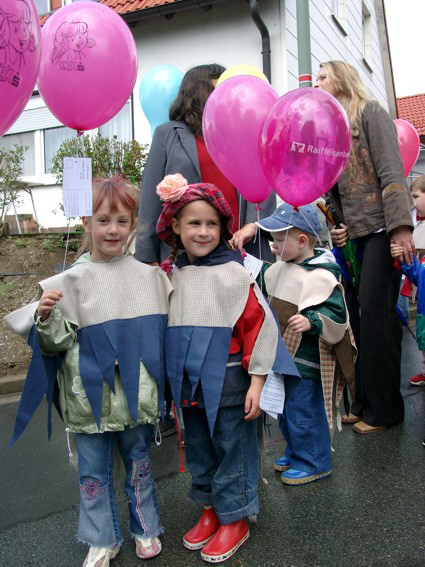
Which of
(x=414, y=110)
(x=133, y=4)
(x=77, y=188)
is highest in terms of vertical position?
(x=414, y=110)

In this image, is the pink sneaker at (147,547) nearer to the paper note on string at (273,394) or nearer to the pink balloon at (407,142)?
the paper note on string at (273,394)

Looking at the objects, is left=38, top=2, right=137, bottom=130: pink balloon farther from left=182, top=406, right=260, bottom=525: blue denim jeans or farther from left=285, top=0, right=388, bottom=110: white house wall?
left=285, top=0, right=388, bottom=110: white house wall

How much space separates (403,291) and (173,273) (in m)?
3.28

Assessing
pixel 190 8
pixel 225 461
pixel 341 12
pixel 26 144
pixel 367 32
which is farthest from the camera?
pixel 367 32

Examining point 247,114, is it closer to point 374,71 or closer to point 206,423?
point 206,423

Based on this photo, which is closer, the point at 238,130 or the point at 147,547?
the point at 147,547

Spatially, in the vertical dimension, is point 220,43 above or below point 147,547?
above

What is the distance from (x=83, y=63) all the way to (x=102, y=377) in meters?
1.53

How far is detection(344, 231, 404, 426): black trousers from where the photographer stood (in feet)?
10.6

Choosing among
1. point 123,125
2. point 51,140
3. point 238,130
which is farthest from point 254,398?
point 51,140

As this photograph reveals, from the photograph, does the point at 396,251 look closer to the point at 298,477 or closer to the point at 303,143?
the point at 303,143

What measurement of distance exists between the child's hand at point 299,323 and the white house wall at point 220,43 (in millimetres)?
5905

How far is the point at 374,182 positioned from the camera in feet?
10.5

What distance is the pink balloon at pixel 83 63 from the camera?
2578mm
